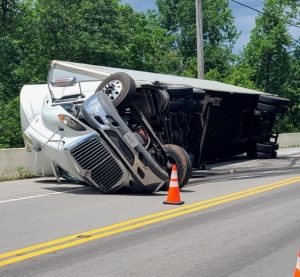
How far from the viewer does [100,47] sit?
30422 millimetres

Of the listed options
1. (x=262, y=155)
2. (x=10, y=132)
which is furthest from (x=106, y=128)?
(x=262, y=155)

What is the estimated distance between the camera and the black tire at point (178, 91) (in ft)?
44.8

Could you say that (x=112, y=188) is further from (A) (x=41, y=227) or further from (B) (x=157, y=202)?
(A) (x=41, y=227)

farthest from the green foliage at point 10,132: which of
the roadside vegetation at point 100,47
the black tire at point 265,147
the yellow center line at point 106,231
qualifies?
the yellow center line at point 106,231

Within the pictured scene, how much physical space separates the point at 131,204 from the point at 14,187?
423cm

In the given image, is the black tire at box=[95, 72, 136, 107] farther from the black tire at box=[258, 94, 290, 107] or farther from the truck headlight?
the black tire at box=[258, 94, 290, 107]

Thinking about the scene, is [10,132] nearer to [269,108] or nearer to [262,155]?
[262,155]

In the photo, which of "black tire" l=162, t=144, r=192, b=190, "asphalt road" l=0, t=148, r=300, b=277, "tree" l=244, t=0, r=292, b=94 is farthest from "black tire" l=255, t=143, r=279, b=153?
"tree" l=244, t=0, r=292, b=94

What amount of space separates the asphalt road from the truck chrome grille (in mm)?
475

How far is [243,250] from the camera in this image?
6297mm

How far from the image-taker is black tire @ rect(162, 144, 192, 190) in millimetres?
11672

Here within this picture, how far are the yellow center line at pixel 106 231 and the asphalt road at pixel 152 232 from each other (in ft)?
0.04

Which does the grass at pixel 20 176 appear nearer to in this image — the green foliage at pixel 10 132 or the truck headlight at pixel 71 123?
the truck headlight at pixel 71 123

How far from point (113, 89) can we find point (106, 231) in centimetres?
484
